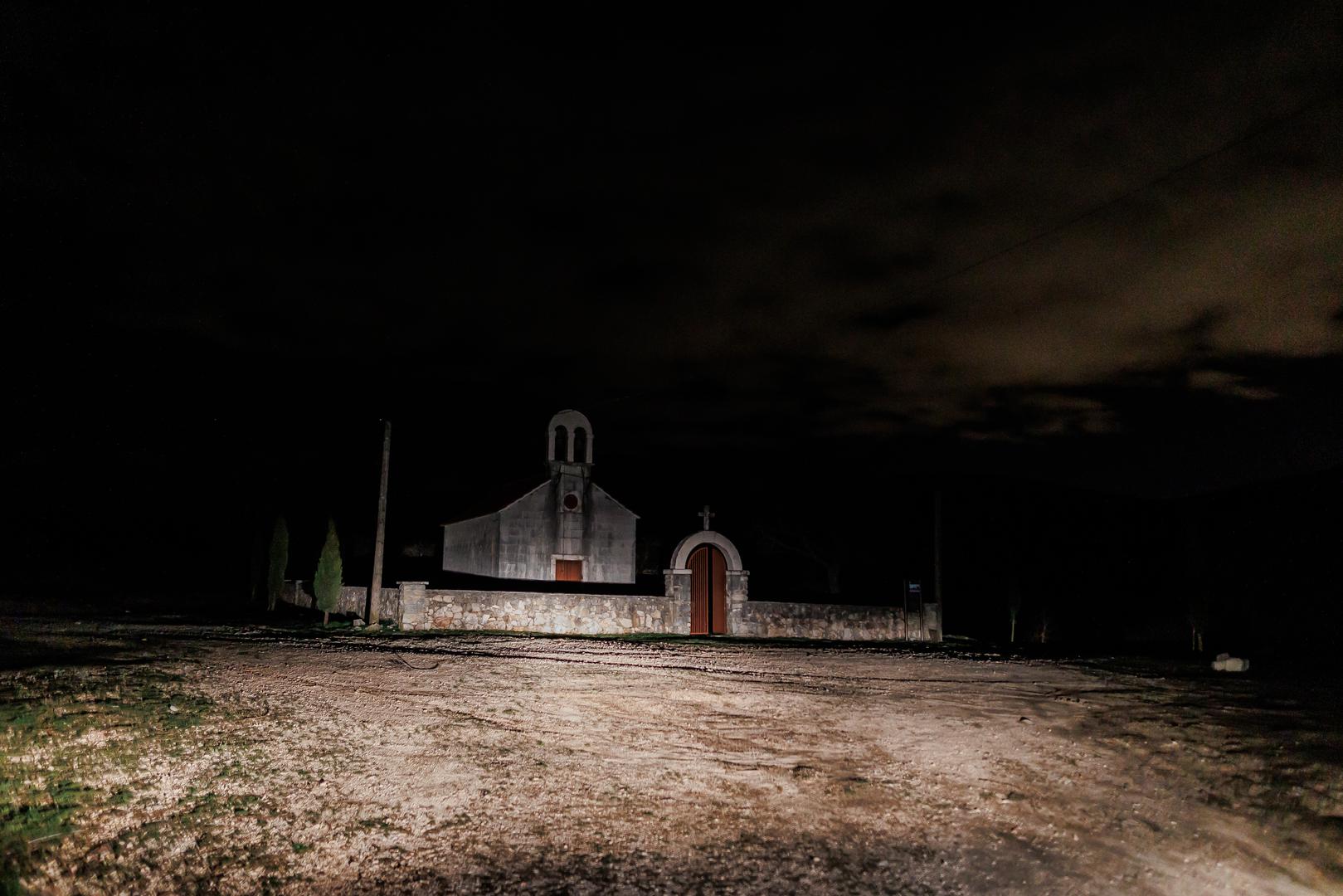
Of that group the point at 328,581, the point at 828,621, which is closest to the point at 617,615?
the point at 828,621

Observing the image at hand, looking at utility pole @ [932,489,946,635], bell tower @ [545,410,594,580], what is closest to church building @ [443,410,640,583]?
bell tower @ [545,410,594,580]

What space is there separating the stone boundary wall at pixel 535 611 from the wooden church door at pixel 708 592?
33.9 inches

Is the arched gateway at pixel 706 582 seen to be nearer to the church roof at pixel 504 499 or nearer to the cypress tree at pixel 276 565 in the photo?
the church roof at pixel 504 499

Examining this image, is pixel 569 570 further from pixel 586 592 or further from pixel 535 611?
pixel 535 611

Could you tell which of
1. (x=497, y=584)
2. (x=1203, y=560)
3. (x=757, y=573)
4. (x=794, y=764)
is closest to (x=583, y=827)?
(x=794, y=764)

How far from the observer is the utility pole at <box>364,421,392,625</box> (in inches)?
868

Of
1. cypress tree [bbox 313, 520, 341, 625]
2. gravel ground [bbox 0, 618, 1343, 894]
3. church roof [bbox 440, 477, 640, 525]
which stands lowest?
gravel ground [bbox 0, 618, 1343, 894]

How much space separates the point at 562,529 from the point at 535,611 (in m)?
8.27

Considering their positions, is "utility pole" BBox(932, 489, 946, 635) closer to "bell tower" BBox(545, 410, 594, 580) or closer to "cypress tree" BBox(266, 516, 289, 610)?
"bell tower" BBox(545, 410, 594, 580)

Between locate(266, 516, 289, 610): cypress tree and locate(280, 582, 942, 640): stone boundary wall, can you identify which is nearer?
locate(280, 582, 942, 640): stone boundary wall

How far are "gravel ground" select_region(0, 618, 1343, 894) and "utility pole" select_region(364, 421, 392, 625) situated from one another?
9.14m

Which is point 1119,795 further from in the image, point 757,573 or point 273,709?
point 757,573

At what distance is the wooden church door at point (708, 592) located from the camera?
84.0 feet

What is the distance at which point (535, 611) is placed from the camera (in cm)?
2392
